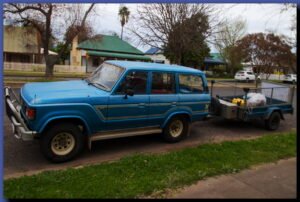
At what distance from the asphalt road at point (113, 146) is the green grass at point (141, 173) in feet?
1.61

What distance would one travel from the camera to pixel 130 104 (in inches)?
230

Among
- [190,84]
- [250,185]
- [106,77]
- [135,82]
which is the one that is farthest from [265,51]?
[250,185]

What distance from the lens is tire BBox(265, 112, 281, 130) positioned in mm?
8719

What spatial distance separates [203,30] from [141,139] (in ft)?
56.7

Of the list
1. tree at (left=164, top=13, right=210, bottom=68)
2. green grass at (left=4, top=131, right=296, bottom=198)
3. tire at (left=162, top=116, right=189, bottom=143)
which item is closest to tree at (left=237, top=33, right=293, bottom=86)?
tree at (left=164, top=13, right=210, bottom=68)

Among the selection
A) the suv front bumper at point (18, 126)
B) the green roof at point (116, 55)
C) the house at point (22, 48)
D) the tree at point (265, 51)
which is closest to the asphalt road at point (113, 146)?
the suv front bumper at point (18, 126)

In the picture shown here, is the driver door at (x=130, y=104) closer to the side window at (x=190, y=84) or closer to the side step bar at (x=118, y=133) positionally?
the side step bar at (x=118, y=133)

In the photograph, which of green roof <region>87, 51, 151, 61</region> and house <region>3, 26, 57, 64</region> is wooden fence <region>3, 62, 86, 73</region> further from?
green roof <region>87, 51, 151, 61</region>

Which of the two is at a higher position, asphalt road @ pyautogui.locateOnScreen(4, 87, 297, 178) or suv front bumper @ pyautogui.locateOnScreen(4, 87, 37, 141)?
suv front bumper @ pyautogui.locateOnScreen(4, 87, 37, 141)

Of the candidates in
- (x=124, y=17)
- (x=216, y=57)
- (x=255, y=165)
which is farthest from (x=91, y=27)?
(x=216, y=57)

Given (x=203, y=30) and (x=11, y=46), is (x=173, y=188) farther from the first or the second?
(x=11, y=46)

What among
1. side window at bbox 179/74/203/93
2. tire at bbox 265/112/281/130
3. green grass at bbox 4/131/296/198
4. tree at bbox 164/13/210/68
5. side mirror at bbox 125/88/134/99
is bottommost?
green grass at bbox 4/131/296/198

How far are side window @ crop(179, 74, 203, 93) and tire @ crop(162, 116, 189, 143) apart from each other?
686 mm

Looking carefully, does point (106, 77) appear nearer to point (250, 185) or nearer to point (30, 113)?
point (30, 113)
